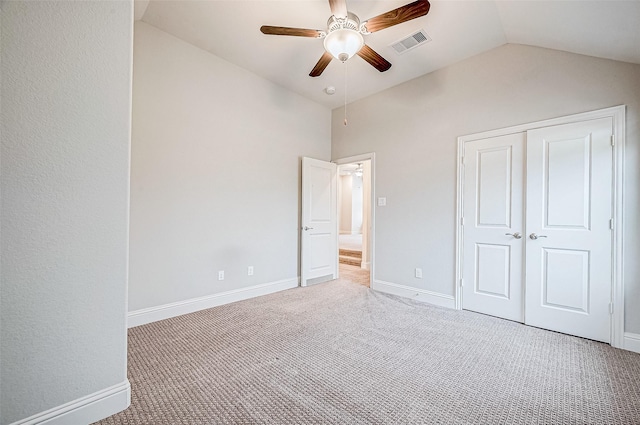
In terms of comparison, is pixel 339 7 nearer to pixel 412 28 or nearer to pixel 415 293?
pixel 412 28

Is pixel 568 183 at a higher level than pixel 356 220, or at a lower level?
higher

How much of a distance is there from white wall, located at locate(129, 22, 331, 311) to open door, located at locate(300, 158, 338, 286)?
0.54 feet

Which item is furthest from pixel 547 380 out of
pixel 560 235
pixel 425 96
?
pixel 425 96

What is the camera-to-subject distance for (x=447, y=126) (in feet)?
11.6

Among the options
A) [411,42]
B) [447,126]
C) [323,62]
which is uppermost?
[411,42]

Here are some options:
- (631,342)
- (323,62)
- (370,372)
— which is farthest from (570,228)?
(323,62)

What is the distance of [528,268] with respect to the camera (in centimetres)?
291

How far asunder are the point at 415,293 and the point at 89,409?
3.42 metres

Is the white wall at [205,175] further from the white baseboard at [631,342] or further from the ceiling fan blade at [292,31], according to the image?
the white baseboard at [631,342]

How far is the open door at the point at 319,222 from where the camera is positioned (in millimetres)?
4387

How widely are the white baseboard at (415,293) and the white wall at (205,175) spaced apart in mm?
1355

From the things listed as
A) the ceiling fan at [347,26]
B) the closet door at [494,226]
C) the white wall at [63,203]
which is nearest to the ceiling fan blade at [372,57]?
the ceiling fan at [347,26]

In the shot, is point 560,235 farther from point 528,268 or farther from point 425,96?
point 425,96

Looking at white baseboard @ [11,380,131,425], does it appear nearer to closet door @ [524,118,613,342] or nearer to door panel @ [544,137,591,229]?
closet door @ [524,118,613,342]
